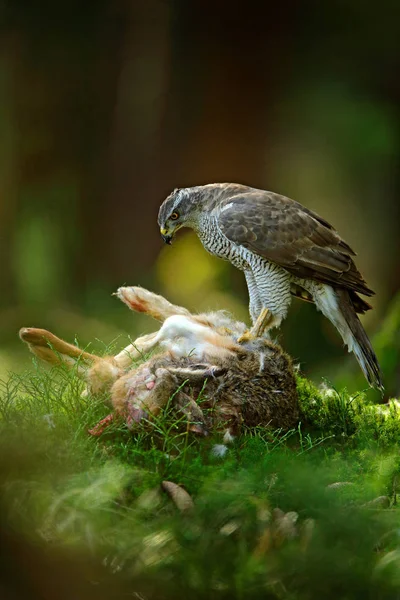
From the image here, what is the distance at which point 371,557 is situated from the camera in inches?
43.2

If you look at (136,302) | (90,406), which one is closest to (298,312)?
(136,302)

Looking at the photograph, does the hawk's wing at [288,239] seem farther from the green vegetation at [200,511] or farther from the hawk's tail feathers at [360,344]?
the green vegetation at [200,511]

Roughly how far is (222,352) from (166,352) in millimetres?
134

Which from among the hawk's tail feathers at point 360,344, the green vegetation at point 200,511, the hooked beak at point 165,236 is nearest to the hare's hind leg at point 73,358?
the green vegetation at point 200,511

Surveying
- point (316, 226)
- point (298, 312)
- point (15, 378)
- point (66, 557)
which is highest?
point (316, 226)

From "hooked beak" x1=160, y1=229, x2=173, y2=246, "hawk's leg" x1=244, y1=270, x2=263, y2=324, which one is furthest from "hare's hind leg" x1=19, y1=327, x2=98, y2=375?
"hawk's leg" x1=244, y1=270, x2=263, y2=324

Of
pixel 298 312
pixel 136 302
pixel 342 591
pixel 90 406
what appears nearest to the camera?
pixel 342 591

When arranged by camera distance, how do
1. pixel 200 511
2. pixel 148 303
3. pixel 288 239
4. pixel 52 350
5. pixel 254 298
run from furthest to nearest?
1. pixel 254 298
2. pixel 288 239
3. pixel 148 303
4. pixel 52 350
5. pixel 200 511

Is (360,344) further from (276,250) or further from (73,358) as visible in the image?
(73,358)

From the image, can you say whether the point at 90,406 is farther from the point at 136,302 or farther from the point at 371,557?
the point at 371,557

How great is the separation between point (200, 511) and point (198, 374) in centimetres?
53

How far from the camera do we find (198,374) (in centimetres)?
168

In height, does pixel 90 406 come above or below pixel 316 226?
below

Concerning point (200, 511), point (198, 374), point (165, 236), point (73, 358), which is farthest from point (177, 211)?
point (200, 511)
